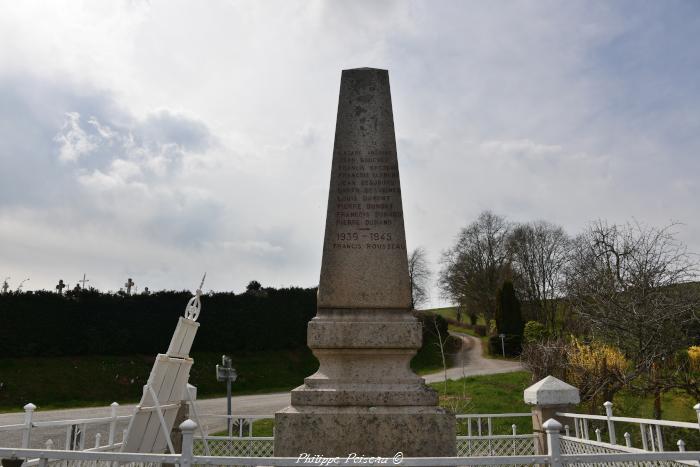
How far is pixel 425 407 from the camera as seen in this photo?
504 centimetres

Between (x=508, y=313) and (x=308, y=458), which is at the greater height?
(x=508, y=313)

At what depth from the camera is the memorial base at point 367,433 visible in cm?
487

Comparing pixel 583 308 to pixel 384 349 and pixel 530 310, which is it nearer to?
pixel 384 349

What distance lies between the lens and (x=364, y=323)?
5309 millimetres

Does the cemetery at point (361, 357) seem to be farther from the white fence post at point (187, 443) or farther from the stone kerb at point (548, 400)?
the white fence post at point (187, 443)

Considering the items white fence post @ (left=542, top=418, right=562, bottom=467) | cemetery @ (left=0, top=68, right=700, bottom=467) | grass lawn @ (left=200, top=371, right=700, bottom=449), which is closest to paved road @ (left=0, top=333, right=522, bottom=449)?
grass lawn @ (left=200, top=371, right=700, bottom=449)

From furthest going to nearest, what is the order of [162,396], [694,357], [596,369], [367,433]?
[694,357] < [596,369] < [162,396] < [367,433]

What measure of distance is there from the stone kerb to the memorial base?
9.23 ft

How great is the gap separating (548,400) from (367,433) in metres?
3.41

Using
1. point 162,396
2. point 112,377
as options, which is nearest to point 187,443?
point 162,396

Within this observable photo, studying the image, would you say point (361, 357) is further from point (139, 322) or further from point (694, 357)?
point (139, 322)

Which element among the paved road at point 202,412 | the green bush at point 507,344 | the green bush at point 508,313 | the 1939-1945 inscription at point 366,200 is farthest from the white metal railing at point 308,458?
the green bush at point 508,313

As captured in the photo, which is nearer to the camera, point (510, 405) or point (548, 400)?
point (548, 400)

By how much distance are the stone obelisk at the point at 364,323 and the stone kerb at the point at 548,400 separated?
281 centimetres
